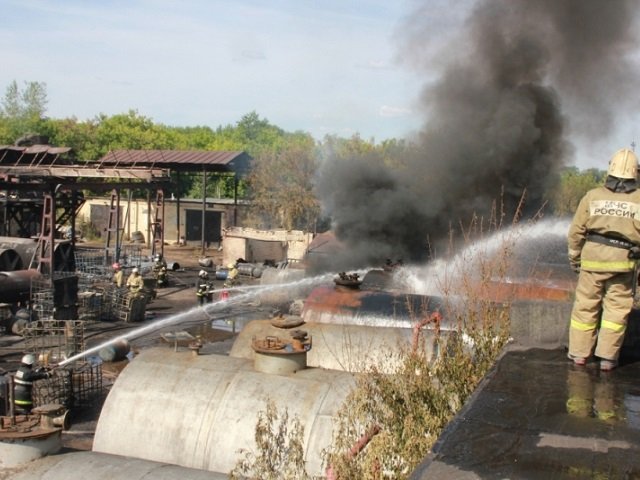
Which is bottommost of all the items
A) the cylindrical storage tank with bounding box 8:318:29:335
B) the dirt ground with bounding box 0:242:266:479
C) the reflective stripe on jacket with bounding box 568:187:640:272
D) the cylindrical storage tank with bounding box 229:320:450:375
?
the dirt ground with bounding box 0:242:266:479

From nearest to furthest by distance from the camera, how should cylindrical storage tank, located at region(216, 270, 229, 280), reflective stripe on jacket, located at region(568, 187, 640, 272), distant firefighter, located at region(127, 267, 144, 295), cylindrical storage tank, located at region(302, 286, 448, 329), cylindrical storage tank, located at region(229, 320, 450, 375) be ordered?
reflective stripe on jacket, located at region(568, 187, 640, 272), cylindrical storage tank, located at region(229, 320, 450, 375), cylindrical storage tank, located at region(302, 286, 448, 329), distant firefighter, located at region(127, 267, 144, 295), cylindrical storage tank, located at region(216, 270, 229, 280)

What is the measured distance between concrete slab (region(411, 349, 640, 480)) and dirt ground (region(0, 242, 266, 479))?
12.9ft

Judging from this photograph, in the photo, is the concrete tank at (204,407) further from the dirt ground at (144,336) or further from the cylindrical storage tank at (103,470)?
the dirt ground at (144,336)

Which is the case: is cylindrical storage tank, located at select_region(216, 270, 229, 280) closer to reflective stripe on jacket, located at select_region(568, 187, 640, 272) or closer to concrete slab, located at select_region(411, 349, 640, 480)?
concrete slab, located at select_region(411, 349, 640, 480)

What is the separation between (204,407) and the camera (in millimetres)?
6641

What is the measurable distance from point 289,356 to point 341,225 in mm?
15718

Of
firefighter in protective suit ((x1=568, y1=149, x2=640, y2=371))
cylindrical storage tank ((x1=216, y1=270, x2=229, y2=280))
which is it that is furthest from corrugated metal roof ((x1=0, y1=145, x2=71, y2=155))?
firefighter in protective suit ((x1=568, y1=149, x2=640, y2=371))

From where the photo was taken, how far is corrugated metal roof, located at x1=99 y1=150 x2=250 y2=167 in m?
34.7

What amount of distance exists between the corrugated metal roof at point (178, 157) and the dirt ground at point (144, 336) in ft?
27.9

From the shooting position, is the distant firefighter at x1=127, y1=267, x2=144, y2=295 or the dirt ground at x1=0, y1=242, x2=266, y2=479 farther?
the distant firefighter at x1=127, y1=267, x2=144, y2=295

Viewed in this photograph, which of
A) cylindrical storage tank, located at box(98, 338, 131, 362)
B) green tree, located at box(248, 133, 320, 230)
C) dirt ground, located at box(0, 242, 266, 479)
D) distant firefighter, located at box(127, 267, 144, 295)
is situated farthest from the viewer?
green tree, located at box(248, 133, 320, 230)

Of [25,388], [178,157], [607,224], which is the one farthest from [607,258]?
[178,157]

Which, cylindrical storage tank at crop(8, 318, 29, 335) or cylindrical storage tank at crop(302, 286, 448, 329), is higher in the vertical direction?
cylindrical storage tank at crop(302, 286, 448, 329)

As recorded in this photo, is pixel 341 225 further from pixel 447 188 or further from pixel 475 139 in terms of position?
pixel 475 139
